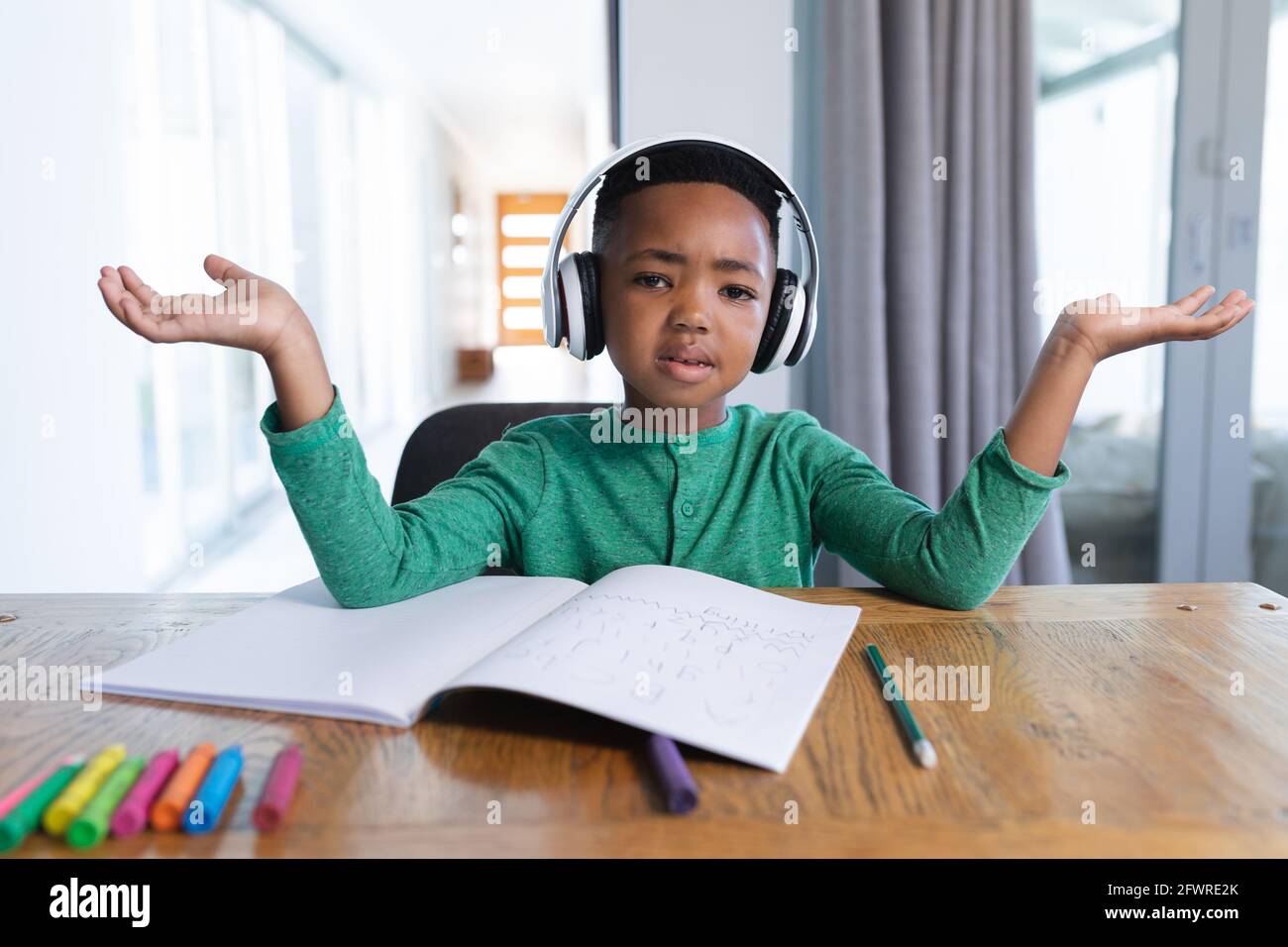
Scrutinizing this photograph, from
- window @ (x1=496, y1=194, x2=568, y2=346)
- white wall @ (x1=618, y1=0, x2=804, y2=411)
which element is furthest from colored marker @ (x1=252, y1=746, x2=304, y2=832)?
window @ (x1=496, y1=194, x2=568, y2=346)

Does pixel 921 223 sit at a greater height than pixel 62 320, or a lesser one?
greater

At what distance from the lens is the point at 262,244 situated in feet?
13.7

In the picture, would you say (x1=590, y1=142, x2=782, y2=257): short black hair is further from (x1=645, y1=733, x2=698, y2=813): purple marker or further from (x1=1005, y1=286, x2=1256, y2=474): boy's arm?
(x1=645, y1=733, x2=698, y2=813): purple marker

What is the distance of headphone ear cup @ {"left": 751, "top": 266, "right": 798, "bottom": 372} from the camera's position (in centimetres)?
103

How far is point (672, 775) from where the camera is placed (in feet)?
1.62

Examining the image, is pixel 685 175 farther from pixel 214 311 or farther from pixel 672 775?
pixel 672 775

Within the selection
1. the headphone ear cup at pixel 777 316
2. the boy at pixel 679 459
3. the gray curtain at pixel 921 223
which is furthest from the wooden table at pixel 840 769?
the gray curtain at pixel 921 223

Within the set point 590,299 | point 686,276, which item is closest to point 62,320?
point 590,299

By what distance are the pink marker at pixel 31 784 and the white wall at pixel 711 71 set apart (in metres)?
1.72

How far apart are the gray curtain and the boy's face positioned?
119 cm

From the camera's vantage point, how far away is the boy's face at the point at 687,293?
0.95m

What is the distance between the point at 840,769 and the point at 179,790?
347 mm

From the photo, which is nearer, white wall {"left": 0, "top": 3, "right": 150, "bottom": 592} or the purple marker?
the purple marker
